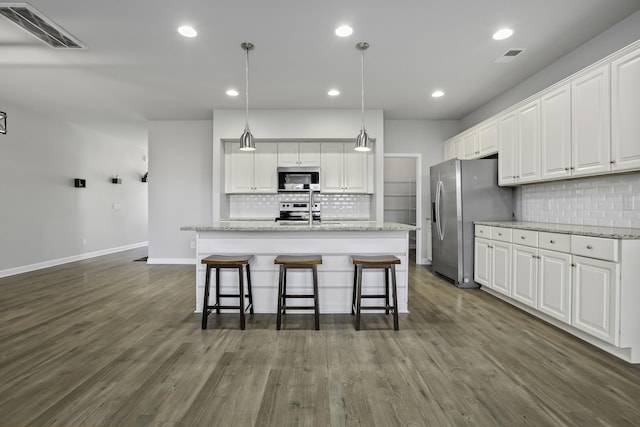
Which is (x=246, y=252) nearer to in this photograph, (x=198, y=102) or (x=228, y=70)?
(x=228, y=70)

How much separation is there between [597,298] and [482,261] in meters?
1.65

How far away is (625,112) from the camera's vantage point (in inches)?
98.0

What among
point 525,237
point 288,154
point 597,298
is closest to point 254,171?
point 288,154

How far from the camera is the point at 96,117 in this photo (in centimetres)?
579

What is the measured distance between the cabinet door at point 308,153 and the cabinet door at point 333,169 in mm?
123

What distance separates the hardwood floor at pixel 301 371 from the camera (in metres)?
1.68

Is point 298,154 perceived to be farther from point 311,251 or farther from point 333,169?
point 311,251

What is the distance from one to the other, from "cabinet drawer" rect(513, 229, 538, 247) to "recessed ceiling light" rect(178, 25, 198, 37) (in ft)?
12.2

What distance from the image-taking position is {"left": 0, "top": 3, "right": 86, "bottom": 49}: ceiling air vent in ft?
8.43

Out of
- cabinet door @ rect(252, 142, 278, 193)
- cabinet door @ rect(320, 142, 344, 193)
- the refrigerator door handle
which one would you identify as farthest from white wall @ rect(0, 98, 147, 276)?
the refrigerator door handle

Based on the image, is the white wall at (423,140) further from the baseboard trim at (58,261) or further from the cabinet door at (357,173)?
the baseboard trim at (58,261)

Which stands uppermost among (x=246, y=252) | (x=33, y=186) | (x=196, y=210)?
(x=33, y=186)

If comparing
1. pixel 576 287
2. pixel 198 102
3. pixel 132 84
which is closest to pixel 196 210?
pixel 198 102

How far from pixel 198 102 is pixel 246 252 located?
2930mm
